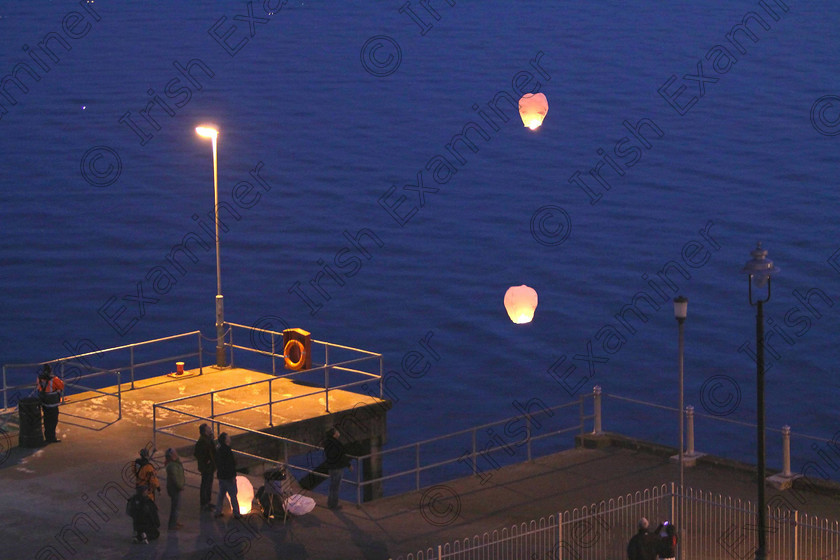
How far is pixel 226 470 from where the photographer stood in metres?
22.3

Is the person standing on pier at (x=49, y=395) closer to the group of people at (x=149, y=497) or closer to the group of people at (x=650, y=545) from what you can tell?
the group of people at (x=149, y=497)

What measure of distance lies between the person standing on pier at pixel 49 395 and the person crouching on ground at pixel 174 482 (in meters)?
5.24

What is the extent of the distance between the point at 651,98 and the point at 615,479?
6575 centimetres

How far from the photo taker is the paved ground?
2161cm

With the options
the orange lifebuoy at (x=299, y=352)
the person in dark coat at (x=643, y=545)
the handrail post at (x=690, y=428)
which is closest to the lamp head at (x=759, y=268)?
the person in dark coat at (x=643, y=545)

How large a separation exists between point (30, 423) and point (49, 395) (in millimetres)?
721

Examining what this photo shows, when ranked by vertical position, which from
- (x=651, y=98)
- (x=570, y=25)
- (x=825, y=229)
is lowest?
(x=825, y=229)

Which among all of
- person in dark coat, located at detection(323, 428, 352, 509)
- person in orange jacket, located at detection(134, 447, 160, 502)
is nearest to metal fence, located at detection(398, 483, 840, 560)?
person in dark coat, located at detection(323, 428, 352, 509)

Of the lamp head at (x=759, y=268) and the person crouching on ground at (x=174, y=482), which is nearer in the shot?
the lamp head at (x=759, y=268)

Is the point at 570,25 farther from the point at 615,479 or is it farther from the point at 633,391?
the point at 615,479

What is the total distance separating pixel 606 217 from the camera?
229 ft

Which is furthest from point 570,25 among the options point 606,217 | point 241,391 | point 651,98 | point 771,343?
point 241,391

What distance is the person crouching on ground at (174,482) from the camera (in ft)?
71.4

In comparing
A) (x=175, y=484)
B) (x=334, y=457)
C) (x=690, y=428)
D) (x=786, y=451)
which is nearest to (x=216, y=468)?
(x=175, y=484)
